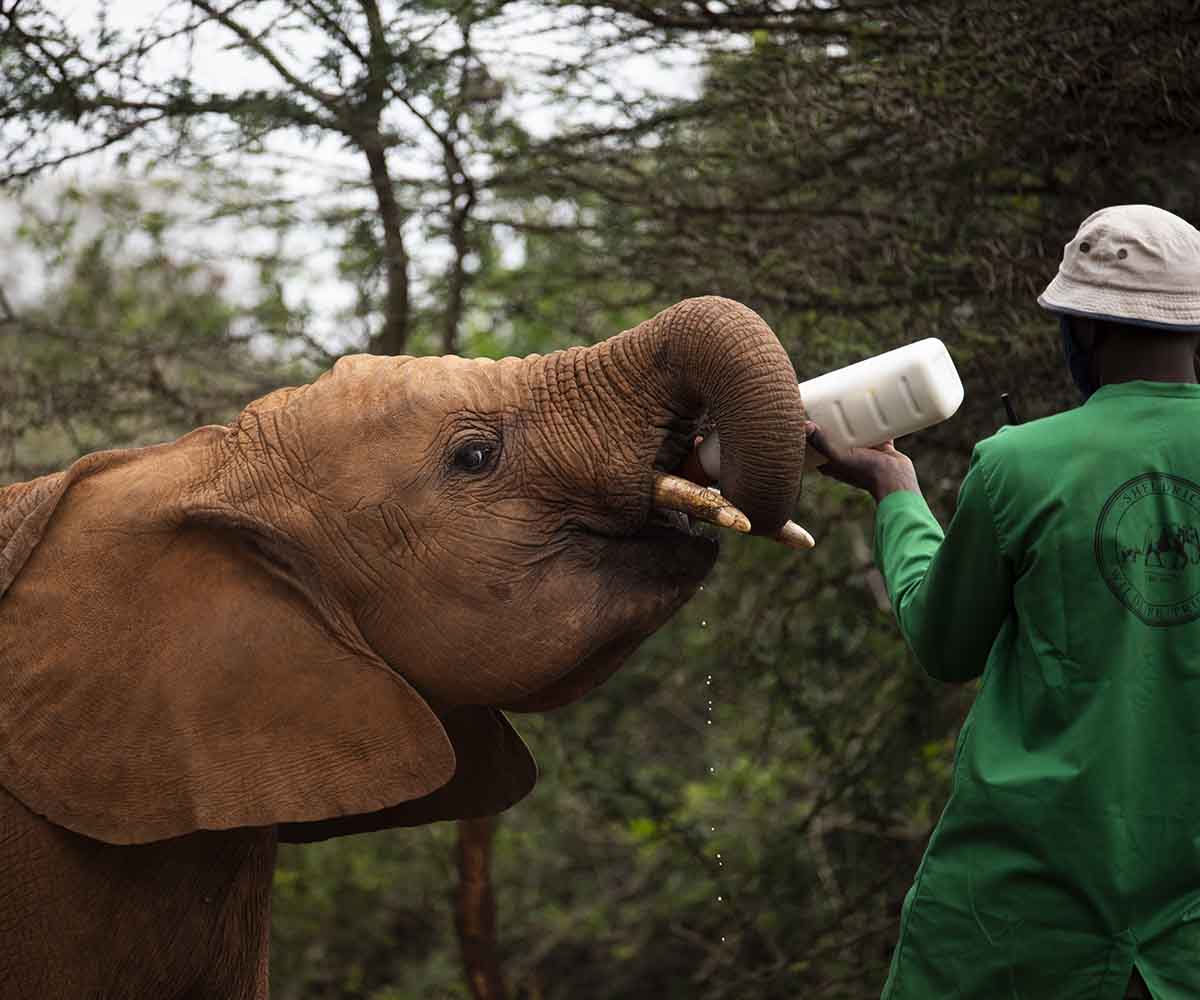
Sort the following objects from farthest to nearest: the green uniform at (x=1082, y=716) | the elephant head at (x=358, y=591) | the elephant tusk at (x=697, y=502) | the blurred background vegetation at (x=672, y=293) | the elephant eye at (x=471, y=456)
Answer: the blurred background vegetation at (x=672, y=293)
the elephant eye at (x=471, y=456)
the elephant head at (x=358, y=591)
the elephant tusk at (x=697, y=502)
the green uniform at (x=1082, y=716)

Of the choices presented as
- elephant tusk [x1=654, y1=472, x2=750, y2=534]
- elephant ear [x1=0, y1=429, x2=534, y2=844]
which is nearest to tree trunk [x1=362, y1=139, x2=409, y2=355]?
elephant ear [x1=0, y1=429, x2=534, y2=844]

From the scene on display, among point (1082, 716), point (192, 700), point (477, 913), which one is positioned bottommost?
point (477, 913)

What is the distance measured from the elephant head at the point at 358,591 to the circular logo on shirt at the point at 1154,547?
71cm

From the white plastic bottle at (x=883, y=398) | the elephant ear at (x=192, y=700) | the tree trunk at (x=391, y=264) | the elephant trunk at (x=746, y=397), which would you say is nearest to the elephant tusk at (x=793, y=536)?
the elephant trunk at (x=746, y=397)

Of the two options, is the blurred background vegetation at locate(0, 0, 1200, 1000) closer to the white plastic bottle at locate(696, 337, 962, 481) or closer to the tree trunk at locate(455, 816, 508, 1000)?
the tree trunk at locate(455, 816, 508, 1000)

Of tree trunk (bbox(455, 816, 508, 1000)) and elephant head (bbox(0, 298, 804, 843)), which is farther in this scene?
tree trunk (bbox(455, 816, 508, 1000))

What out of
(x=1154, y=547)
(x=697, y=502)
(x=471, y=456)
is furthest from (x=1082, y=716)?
(x=471, y=456)

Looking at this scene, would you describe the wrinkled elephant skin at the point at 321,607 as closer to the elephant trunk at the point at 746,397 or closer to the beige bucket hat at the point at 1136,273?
the elephant trunk at the point at 746,397

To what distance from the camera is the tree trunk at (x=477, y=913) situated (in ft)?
20.7

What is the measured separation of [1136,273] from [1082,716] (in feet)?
2.29

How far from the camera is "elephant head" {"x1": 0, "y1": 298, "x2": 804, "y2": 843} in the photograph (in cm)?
340

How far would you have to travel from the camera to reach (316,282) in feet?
24.3

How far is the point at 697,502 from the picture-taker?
3322 mm

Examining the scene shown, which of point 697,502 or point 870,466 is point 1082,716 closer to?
point 870,466
